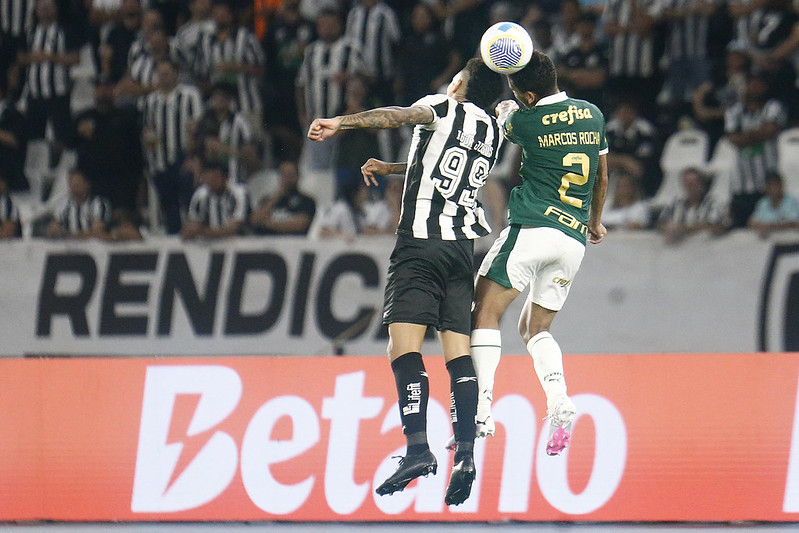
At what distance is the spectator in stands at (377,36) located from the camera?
1262cm

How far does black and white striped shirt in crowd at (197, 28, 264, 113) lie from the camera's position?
42.8 feet

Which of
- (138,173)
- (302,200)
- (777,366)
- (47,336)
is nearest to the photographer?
(777,366)

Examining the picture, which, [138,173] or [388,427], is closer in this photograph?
[388,427]

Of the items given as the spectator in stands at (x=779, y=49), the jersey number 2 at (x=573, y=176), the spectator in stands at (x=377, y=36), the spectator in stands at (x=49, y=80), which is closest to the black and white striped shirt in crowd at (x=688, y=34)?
the spectator in stands at (x=779, y=49)

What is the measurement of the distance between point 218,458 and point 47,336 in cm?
284

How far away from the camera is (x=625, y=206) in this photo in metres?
11.1

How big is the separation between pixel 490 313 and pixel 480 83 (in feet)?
4.27

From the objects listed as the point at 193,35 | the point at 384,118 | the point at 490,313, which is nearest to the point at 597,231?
the point at 490,313

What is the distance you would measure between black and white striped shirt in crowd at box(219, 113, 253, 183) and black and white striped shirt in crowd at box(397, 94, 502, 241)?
624 cm

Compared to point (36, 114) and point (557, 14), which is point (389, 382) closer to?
point (557, 14)

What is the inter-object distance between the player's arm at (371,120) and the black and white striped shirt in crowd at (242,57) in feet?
23.5

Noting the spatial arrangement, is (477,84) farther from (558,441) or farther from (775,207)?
(775,207)

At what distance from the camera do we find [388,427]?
8953mm

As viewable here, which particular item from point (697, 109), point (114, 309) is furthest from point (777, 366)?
point (114, 309)
